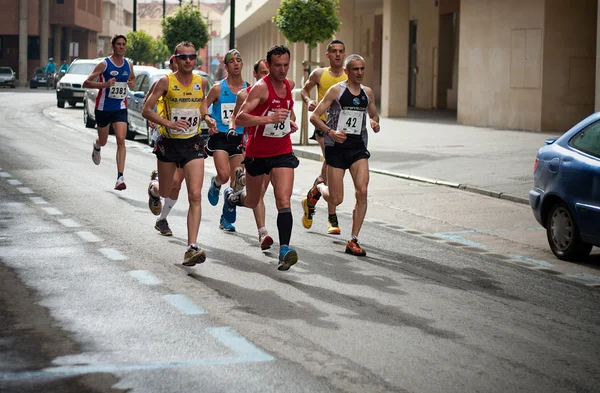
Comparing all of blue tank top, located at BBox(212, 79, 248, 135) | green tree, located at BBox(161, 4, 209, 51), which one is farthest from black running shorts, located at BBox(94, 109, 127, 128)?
green tree, located at BBox(161, 4, 209, 51)

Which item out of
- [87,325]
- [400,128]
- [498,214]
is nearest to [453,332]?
[87,325]

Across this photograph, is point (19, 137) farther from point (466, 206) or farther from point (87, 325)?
point (87, 325)

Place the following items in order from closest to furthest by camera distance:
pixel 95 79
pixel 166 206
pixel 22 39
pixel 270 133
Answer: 1. pixel 270 133
2. pixel 166 206
3. pixel 95 79
4. pixel 22 39

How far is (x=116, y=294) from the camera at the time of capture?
801cm

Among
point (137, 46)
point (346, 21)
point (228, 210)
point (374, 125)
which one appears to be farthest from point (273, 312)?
point (137, 46)

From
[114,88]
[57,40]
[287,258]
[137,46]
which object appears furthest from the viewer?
[57,40]

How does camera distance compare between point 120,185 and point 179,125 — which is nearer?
point 179,125

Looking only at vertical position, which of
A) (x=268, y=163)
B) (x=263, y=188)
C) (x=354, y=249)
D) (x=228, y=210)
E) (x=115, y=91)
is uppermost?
(x=115, y=91)

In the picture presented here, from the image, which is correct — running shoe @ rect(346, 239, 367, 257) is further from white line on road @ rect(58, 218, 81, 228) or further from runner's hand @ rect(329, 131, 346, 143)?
white line on road @ rect(58, 218, 81, 228)

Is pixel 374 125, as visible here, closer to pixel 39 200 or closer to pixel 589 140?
pixel 589 140

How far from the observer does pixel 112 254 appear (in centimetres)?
980

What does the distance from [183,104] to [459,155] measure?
11.8m

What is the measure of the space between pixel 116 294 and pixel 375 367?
263 centimetres

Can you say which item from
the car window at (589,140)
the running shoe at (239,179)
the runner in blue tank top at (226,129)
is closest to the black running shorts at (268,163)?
the running shoe at (239,179)
